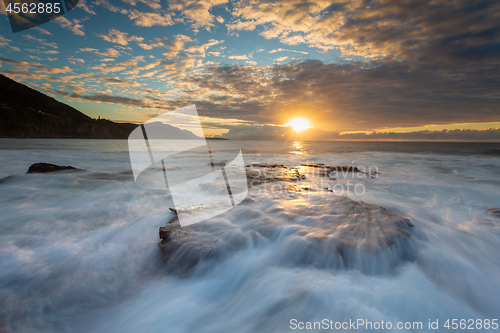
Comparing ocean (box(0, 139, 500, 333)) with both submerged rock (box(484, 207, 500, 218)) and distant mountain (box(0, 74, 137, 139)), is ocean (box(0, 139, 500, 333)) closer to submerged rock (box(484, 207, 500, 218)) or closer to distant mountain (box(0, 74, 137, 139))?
submerged rock (box(484, 207, 500, 218))

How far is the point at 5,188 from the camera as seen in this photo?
22.3ft

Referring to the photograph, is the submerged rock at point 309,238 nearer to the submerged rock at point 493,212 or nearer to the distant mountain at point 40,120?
the submerged rock at point 493,212

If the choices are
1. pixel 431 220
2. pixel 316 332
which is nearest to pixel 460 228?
pixel 431 220

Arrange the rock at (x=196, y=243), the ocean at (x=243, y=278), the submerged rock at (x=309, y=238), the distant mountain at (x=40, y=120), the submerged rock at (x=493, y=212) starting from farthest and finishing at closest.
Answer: the distant mountain at (x=40, y=120) < the submerged rock at (x=493, y=212) < the rock at (x=196, y=243) < the submerged rock at (x=309, y=238) < the ocean at (x=243, y=278)

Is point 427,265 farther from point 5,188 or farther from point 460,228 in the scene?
point 5,188

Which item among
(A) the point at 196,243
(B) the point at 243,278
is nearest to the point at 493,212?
(B) the point at 243,278

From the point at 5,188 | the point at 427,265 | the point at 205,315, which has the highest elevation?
the point at 5,188

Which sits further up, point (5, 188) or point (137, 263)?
point (5, 188)

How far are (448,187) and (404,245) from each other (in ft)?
27.5

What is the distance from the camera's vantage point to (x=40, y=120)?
67.2m

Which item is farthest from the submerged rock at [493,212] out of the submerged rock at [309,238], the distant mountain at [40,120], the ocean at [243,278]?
the distant mountain at [40,120]

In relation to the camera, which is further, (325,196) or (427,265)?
(325,196)

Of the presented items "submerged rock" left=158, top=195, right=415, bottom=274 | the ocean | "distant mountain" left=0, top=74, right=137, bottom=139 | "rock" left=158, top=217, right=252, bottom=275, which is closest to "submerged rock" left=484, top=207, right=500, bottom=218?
the ocean

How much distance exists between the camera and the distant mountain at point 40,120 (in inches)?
2383
